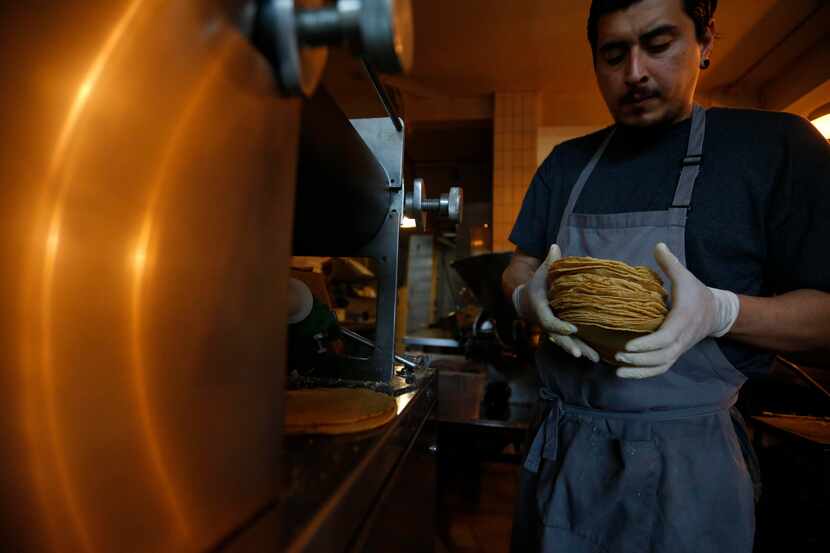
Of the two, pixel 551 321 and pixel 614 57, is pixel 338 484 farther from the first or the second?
pixel 614 57

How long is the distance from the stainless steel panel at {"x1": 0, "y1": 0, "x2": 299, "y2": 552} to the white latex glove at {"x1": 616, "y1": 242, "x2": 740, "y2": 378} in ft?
2.16

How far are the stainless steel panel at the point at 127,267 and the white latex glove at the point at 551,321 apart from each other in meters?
0.63

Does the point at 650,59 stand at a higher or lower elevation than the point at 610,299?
higher

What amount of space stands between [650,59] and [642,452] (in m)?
0.83

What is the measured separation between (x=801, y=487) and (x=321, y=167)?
1969 mm

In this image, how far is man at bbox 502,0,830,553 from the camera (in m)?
0.75

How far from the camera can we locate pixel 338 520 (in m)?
0.36

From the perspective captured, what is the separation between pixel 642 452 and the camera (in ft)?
2.59

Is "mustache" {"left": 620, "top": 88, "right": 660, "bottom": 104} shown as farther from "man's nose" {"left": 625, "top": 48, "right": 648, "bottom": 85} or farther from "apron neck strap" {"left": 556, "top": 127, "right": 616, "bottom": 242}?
"apron neck strap" {"left": 556, "top": 127, "right": 616, "bottom": 242}

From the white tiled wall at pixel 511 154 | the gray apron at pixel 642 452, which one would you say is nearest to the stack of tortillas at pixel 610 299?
the gray apron at pixel 642 452

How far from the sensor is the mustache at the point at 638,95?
925 mm

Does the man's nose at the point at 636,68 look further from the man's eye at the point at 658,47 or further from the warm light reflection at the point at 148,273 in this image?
the warm light reflection at the point at 148,273

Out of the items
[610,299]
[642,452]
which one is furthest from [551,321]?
[642,452]

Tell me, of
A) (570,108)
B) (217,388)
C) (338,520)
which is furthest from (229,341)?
(570,108)
